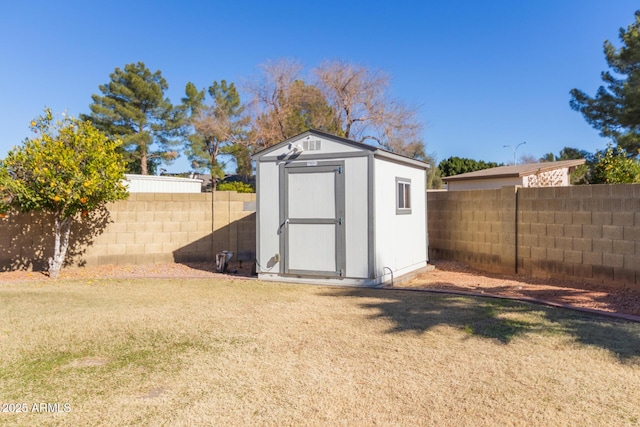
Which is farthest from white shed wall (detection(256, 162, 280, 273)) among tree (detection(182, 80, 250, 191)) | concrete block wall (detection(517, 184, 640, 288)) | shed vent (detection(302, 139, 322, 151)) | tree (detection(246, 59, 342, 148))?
tree (detection(182, 80, 250, 191))

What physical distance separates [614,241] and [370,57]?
23.8 m

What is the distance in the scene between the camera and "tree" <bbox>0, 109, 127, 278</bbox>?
8.26 metres

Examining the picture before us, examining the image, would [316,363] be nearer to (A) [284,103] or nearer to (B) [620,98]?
(B) [620,98]

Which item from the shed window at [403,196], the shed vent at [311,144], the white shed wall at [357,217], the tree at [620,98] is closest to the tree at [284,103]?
the tree at [620,98]

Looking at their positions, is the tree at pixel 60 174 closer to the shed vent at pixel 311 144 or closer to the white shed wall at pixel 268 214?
the white shed wall at pixel 268 214

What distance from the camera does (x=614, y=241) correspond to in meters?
7.21

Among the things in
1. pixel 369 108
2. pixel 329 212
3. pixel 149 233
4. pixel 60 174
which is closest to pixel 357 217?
pixel 329 212

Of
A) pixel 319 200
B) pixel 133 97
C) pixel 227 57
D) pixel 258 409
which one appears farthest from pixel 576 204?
pixel 133 97

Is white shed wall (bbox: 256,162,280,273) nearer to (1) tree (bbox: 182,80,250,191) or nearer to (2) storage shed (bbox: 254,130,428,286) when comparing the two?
(2) storage shed (bbox: 254,130,428,286)

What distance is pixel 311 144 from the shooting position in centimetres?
823

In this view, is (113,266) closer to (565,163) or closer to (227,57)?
(565,163)

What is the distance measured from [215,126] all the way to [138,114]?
5869 mm

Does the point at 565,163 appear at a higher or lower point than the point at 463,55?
lower

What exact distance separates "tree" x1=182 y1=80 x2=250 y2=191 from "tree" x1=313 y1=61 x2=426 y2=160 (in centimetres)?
694
